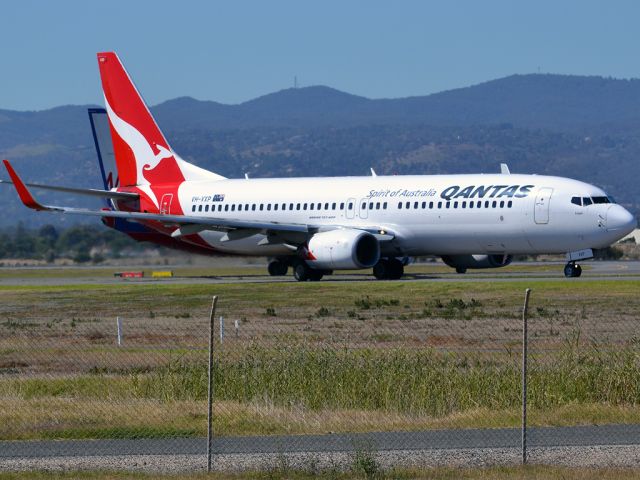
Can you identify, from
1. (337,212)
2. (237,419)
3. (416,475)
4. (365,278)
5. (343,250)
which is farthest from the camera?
(365,278)

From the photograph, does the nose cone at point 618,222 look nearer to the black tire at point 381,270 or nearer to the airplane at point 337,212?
the airplane at point 337,212

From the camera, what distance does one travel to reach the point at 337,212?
5456cm

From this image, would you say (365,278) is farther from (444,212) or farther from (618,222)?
(618,222)

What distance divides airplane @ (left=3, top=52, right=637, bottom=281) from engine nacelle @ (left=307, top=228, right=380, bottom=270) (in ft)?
0.16

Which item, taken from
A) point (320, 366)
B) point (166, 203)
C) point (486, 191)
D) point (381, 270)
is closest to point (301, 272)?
point (381, 270)

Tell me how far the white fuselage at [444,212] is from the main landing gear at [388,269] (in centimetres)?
107

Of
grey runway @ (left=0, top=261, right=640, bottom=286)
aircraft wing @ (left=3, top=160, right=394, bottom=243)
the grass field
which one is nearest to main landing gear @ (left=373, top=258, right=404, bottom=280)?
grey runway @ (left=0, top=261, right=640, bottom=286)

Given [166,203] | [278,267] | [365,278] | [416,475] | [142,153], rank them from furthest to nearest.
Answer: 1. [142,153]
2. [166,203]
3. [278,267]
4. [365,278]
5. [416,475]

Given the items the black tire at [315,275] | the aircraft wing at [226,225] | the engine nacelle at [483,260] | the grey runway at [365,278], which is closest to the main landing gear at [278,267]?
the grey runway at [365,278]

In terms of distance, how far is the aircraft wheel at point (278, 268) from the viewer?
194 feet

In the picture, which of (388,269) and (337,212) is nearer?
(388,269)

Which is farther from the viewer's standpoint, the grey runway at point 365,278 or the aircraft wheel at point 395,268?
the aircraft wheel at point 395,268

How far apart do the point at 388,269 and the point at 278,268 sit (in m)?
6.55

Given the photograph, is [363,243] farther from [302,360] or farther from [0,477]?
[0,477]
